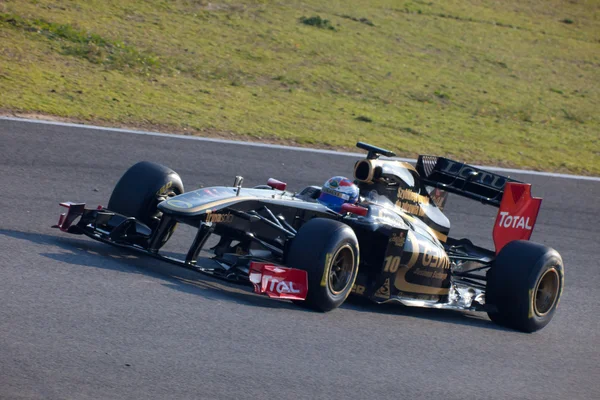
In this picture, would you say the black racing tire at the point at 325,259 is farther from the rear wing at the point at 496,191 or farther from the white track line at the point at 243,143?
the white track line at the point at 243,143

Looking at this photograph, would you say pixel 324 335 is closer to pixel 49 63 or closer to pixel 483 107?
pixel 49 63

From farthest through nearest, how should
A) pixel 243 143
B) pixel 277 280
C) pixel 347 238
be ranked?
pixel 243 143, pixel 347 238, pixel 277 280

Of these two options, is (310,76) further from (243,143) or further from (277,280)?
(277,280)

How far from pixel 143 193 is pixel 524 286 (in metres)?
3.39

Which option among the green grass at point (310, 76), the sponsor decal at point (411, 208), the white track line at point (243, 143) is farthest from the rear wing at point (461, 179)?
the green grass at point (310, 76)

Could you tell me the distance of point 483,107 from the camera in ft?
64.2

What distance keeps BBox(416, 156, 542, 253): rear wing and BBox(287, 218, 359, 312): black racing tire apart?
2.07 m

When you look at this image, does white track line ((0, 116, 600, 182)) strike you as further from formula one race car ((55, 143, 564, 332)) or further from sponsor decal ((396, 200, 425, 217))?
sponsor decal ((396, 200, 425, 217))

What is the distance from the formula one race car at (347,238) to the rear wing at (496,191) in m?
0.01

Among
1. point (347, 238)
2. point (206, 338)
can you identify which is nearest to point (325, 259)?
point (347, 238)

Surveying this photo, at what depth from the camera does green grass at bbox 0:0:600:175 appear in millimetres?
14094

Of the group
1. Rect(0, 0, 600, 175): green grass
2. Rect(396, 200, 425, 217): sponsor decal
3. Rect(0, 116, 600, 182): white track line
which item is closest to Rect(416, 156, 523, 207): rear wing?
Rect(396, 200, 425, 217): sponsor decal

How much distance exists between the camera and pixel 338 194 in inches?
297

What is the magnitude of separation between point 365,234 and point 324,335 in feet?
4.70
